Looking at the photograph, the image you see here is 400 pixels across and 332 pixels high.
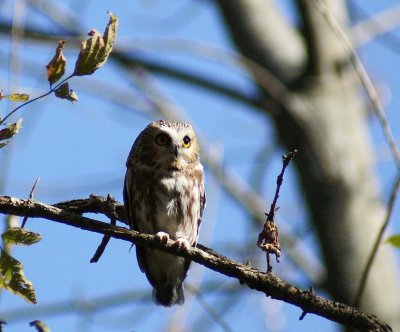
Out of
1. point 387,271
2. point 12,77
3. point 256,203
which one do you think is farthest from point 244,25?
point 12,77

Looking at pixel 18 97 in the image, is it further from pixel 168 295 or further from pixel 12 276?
pixel 168 295

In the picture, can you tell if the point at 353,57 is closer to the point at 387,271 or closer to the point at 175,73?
the point at 387,271

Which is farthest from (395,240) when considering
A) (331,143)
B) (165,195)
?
(331,143)

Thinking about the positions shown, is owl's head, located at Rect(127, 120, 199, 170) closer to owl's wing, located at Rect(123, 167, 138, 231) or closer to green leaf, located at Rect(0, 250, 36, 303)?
owl's wing, located at Rect(123, 167, 138, 231)

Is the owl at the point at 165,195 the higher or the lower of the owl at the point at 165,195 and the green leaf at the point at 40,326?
the higher

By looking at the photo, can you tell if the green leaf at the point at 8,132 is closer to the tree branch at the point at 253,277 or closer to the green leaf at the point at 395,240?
the tree branch at the point at 253,277

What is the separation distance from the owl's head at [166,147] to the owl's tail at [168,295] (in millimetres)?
833

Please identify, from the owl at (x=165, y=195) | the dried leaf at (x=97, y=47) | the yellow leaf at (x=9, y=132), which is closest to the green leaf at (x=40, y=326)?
the yellow leaf at (x=9, y=132)

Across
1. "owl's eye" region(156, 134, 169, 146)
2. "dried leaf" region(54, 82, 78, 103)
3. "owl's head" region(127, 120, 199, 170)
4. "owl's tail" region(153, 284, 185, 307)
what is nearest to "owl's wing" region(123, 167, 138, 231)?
"owl's head" region(127, 120, 199, 170)

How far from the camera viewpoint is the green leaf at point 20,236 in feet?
9.53

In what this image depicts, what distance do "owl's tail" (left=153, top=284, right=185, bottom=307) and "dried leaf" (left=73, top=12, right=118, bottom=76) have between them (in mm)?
3260

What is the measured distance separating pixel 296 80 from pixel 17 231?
6.19 metres

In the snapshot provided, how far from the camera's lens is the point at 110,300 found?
8.68 m

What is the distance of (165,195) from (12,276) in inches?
111
